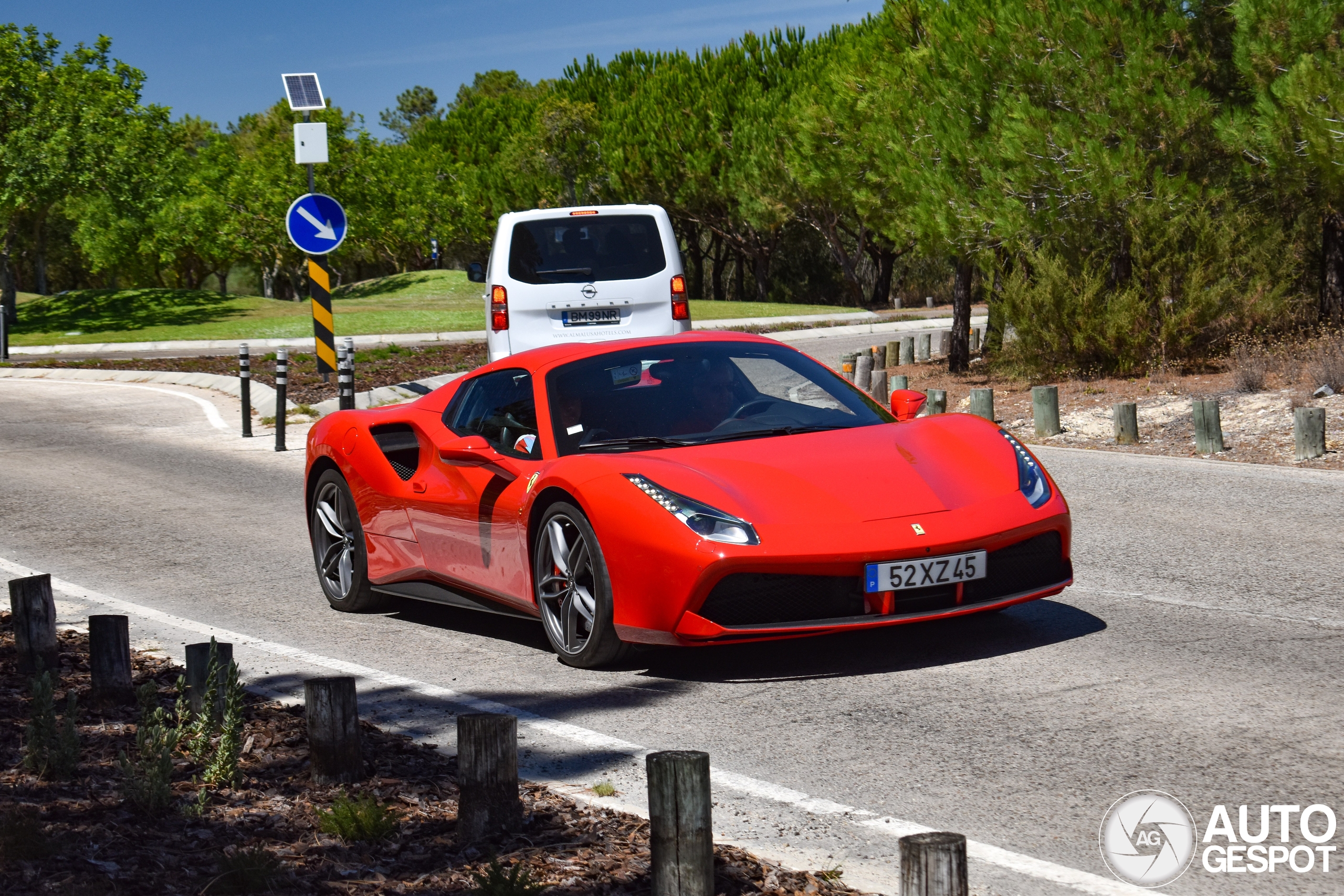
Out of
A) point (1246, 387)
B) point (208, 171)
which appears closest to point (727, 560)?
point (1246, 387)

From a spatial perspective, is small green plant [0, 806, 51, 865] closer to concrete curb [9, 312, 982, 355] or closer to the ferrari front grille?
the ferrari front grille

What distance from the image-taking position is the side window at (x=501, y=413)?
274 inches

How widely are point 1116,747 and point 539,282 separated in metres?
11.3

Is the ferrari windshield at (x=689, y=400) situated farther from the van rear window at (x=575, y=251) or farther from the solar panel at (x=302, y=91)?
the solar panel at (x=302, y=91)

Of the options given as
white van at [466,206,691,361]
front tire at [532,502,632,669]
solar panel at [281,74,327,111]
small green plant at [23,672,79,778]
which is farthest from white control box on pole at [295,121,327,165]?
small green plant at [23,672,79,778]

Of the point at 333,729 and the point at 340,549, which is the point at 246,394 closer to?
the point at 340,549

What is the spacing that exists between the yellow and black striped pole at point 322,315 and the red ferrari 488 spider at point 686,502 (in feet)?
33.2

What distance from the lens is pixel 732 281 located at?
7819cm

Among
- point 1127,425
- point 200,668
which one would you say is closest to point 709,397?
point 200,668

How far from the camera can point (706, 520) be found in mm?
5867

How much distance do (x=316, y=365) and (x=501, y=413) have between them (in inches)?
756

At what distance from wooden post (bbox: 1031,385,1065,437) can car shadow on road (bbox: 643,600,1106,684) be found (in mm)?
8159

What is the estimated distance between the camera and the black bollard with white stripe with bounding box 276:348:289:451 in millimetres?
15914

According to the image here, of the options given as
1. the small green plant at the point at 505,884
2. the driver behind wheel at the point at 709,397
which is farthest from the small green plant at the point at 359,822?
the driver behind wheel at the point at 709,397
